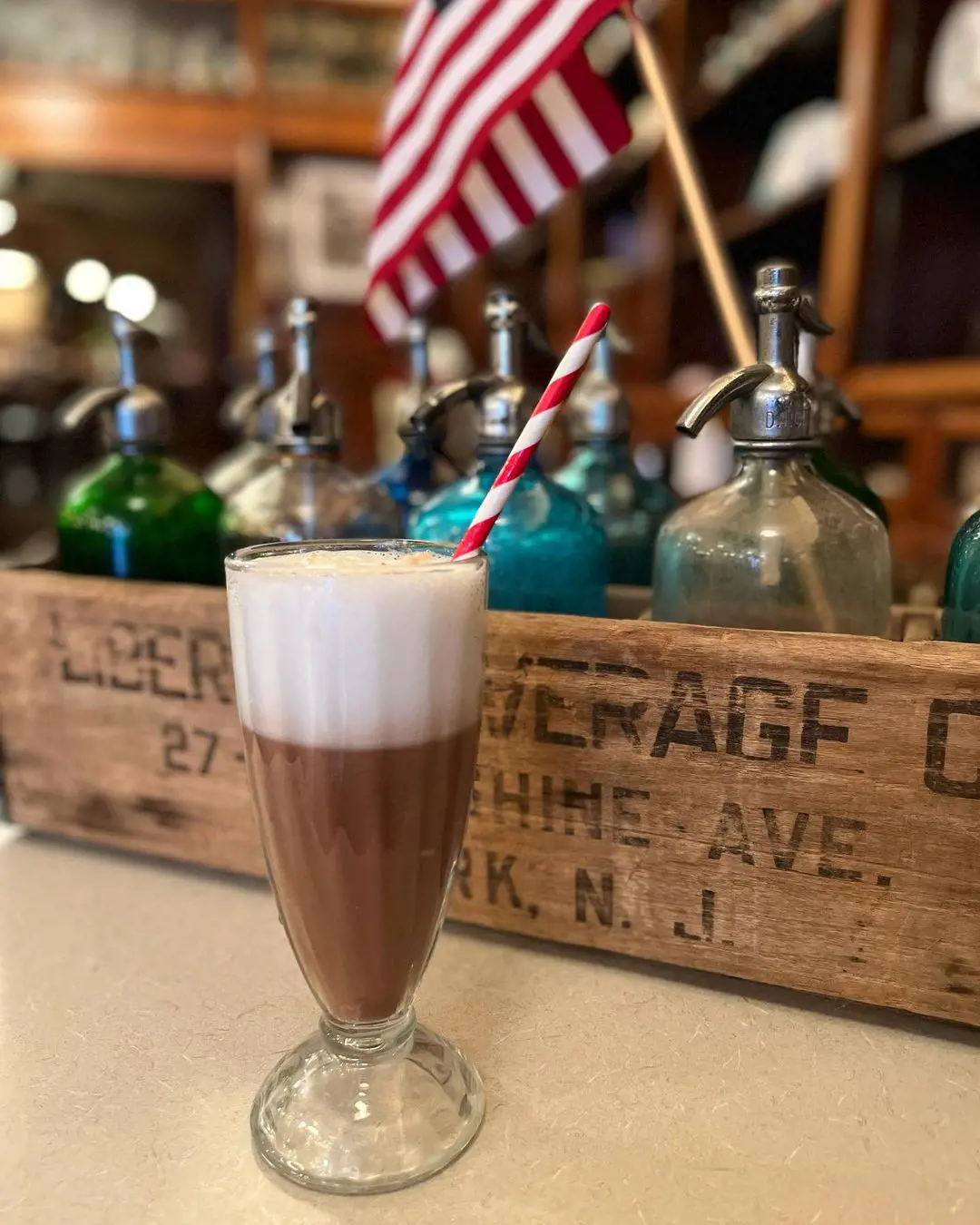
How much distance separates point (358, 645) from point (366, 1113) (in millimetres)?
241

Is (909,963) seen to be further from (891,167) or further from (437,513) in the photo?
(891,167)

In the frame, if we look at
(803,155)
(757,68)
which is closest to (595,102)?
(803,155)

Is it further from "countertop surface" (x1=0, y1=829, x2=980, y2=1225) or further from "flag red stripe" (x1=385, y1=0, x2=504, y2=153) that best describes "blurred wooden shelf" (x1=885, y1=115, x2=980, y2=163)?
"countertop surface" (x1=0, y1=829, x2=980, y2=1225)

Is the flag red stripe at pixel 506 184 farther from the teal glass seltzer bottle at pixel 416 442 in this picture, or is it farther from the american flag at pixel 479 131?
the teal glass seltzer bottle at pixel 416 442

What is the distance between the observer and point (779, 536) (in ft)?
1.99

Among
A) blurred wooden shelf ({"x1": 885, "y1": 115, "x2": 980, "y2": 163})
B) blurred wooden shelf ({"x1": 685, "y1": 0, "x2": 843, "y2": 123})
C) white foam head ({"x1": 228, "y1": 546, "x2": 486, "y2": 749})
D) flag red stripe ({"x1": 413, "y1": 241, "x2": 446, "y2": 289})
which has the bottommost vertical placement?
white foam head ({"x1": 228, "y1": 546, "x2": 486, "y2": 749})

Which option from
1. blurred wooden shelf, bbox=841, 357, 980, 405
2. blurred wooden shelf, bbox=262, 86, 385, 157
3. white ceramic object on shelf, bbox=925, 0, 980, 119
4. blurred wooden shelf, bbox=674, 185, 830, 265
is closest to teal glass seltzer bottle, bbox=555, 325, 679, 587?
blurred wooden shelf, bbox=841, 357, 980, 405

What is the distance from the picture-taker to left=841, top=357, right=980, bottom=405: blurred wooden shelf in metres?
1.51

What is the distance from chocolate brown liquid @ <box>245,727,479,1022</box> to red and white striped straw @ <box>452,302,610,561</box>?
104 mm

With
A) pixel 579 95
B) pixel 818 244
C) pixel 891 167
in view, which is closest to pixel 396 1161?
pixel 579 95

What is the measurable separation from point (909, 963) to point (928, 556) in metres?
1.21

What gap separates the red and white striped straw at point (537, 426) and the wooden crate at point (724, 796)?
0.12 meters

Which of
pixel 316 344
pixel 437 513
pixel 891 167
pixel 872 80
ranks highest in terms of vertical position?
pixel 872 80

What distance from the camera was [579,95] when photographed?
983 millimetres
